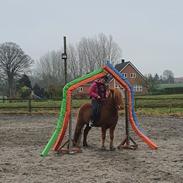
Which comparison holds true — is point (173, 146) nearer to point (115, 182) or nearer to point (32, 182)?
point (115, 182)

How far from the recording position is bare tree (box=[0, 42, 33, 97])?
6631cm

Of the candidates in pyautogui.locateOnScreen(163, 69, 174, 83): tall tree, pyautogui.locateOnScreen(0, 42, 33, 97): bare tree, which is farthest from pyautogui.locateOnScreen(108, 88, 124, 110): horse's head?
pyautogui.locateOnScreen(163, 69, 174, 83): tall tree

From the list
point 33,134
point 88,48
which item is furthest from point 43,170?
point 88,48

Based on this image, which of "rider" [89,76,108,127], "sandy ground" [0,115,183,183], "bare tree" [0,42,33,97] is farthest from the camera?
"bare tree" [0,42,33,97]

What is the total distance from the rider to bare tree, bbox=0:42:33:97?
185 ft

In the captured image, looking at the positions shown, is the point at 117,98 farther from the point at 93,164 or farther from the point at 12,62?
the point at 12,62

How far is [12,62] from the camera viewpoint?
2650 inches

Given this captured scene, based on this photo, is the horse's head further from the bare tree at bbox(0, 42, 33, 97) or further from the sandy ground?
the bare tree at bbox(0, 42, 33, 97)

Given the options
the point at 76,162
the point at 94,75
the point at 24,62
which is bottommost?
the point at 76,162

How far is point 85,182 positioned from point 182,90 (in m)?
53.7

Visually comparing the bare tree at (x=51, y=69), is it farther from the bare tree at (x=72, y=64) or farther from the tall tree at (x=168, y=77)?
the tall tree at (x=168, y=77)

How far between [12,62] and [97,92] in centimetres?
6000

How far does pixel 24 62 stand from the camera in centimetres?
6888

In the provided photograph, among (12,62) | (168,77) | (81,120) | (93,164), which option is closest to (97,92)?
(81,120)
